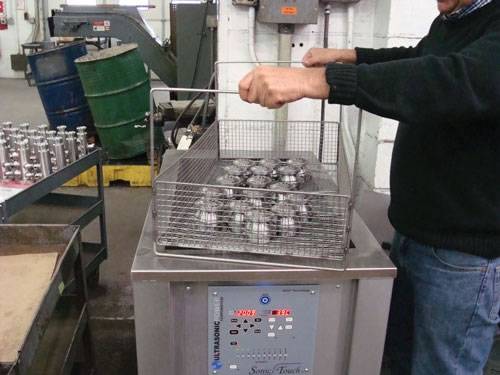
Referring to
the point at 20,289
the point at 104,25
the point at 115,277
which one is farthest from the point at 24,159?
the point at 104,25

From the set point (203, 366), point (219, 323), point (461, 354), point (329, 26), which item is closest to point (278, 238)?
point (219, 323)

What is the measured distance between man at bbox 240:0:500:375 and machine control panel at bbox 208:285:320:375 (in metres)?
0.25

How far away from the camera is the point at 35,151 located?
1768 mm

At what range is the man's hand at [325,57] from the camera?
1.12m

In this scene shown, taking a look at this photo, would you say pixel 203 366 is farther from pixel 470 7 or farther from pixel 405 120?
pixel 470 7

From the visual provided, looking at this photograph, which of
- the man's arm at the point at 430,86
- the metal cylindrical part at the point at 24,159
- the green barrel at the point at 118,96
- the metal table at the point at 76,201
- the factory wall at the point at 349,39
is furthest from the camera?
the green barrel at the point at 118,96

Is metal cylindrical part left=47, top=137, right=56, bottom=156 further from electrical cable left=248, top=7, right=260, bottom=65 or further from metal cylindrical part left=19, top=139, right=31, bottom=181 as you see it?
electrical cable left=248, top=7, right=260, bottom=65

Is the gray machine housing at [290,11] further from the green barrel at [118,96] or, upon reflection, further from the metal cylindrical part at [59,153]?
the green barrel at [118,96]

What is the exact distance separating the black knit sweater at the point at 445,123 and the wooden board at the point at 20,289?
895 millimetres

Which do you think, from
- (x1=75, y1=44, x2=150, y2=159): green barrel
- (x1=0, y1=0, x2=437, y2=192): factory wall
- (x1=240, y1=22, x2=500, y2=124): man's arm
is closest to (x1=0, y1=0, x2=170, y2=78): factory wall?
(x1=75, y1=44, x2=150, y2=159): green barrel

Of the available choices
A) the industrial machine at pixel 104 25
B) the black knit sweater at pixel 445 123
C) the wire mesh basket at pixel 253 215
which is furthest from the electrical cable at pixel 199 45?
the black knit sweater at pixel 445 123

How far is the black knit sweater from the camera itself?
2.27ft

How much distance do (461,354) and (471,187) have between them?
36 cm

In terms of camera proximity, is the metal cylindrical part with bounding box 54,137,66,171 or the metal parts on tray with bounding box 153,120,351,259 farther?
the metal cylindrical part with bounding box 54,137,66,171
